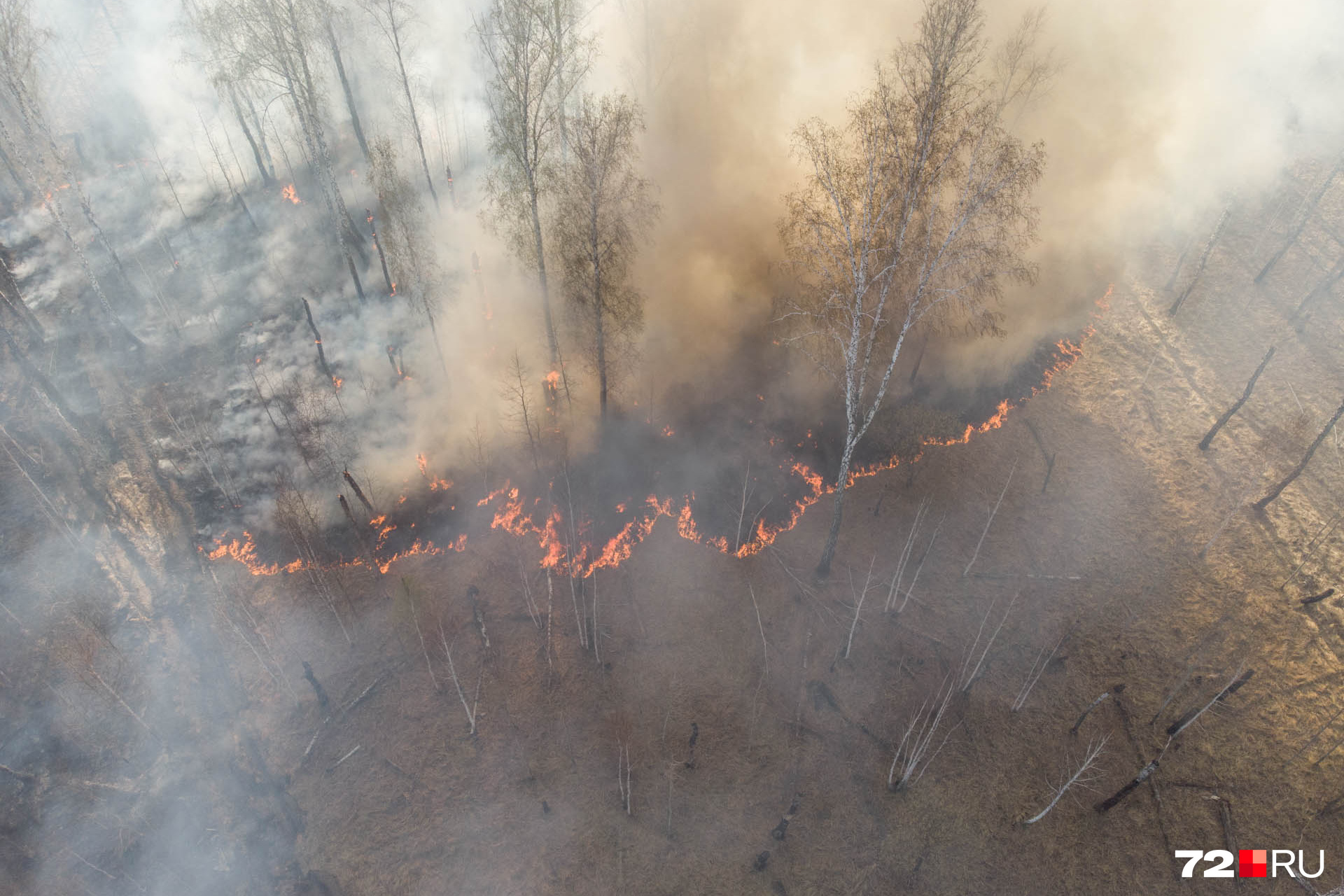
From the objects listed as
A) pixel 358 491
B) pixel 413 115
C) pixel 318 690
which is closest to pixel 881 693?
pixel 318 690

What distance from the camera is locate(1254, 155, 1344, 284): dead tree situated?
22734mm

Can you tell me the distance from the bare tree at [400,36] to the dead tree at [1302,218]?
110 ft

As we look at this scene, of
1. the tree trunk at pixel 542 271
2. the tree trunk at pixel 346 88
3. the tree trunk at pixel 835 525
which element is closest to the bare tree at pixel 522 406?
the tree trunk at pixel 542 271

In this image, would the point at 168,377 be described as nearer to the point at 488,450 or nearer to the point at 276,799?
the point at 488,450

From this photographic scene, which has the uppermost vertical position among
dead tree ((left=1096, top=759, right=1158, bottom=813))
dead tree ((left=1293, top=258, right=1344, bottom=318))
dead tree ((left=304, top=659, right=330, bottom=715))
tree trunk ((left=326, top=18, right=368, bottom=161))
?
tree trunk ((left=326, top=18, right=368, bottom=161))

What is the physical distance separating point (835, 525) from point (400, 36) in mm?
31014

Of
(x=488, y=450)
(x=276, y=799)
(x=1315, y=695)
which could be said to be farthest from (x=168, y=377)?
(x=1315, y=695)

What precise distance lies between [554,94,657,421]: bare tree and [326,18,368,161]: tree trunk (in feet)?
39.0

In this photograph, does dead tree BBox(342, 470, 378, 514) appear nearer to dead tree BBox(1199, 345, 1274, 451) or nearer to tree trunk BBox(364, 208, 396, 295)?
tree trunk BBox(364, 208, 396, 295)

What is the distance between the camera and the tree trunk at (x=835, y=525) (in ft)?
49.1

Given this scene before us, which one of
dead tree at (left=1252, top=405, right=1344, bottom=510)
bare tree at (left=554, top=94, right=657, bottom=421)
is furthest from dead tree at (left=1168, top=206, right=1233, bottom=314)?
bare tree at (left=554, top=94, right=657, bottom=421)

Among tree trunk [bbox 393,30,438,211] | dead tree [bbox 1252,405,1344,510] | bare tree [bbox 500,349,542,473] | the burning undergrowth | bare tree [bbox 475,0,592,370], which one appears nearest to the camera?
dead tree [bbox 1252,405,1344,510]

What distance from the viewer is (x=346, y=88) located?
25156 millimetres

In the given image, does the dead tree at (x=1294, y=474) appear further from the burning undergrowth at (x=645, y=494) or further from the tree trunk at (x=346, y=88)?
the tree trunk at (x=346, y=88)
